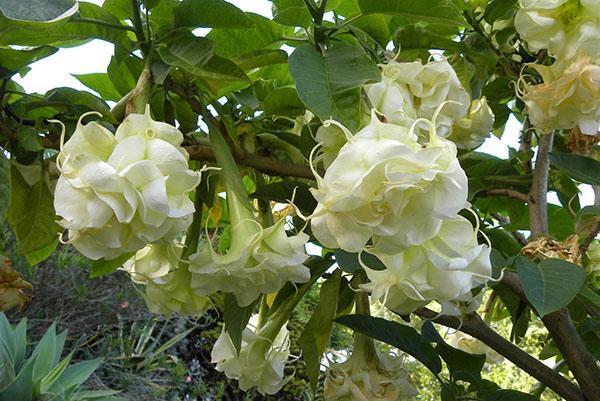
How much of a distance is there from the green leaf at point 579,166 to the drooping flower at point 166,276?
0.41 meters

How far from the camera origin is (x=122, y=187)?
17.8 inches

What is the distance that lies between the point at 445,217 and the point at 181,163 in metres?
0.16

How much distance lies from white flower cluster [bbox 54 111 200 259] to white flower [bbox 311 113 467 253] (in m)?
0.09

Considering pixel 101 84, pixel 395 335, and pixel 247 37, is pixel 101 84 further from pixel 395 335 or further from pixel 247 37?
pixel 395 335

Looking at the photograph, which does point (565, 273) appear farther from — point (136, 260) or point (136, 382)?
point (136, 382)

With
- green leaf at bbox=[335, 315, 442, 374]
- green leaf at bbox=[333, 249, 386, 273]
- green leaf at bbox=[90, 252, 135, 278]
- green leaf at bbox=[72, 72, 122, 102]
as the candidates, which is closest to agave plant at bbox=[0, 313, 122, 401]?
green leaf at bbox=[90, 252, 135, 278]

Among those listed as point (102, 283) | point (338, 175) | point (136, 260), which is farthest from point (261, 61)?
point (102, 283)

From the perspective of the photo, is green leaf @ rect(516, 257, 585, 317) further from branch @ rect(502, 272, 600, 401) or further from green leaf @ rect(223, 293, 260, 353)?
green leaf @ rect(223, 293, 260, 353)

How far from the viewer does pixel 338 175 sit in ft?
1.44

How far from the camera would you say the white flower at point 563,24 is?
68 centimetres

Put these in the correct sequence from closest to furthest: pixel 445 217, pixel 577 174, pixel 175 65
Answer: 1. pixel 445 217
2. pixel 175 65
3. pixel 577 174

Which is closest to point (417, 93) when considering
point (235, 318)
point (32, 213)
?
point (235, 318)

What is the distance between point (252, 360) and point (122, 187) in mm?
382

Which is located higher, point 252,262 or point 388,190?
point 388,190
